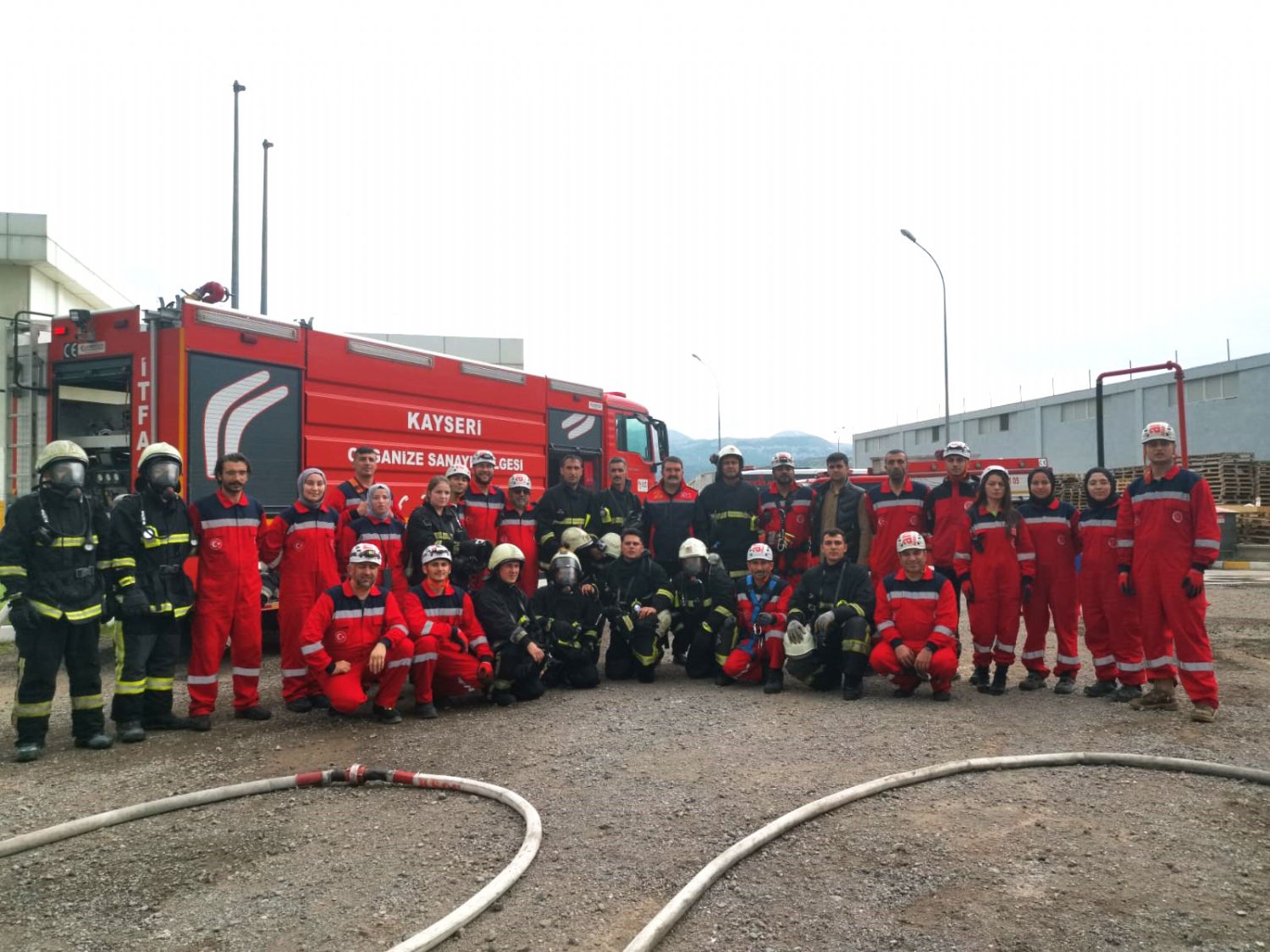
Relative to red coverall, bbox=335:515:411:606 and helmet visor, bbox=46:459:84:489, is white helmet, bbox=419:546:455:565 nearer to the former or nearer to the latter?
red coverall, bbox=335:515:411:606

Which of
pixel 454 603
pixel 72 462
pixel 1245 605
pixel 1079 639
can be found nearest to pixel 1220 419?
pixel 1245 605

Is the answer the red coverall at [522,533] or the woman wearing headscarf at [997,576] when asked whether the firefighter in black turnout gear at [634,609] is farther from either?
the woman wearing headscarf at [997,576]

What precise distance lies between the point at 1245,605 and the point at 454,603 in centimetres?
1033

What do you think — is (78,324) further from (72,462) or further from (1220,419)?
(1220,419)

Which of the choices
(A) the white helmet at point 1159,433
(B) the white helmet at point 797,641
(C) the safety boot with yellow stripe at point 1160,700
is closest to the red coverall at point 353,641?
(B) the white helmet at point 797,641

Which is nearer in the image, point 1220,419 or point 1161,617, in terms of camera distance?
point 1161,617

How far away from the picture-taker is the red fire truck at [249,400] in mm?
7703

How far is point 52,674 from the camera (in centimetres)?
530

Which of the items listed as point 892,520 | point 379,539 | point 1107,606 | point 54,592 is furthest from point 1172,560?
point 54,592

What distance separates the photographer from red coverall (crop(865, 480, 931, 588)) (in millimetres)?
7613

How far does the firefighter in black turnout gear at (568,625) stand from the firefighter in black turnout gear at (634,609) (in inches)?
10.8

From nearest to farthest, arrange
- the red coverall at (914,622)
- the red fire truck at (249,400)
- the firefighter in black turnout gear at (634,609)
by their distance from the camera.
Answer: the red coverall at (914,622)
the firefighter in black turnout gear at (634,609)
the red fire truck at (249,400)

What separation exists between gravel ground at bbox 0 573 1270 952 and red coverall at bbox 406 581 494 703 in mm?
492

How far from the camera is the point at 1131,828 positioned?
3904mm
